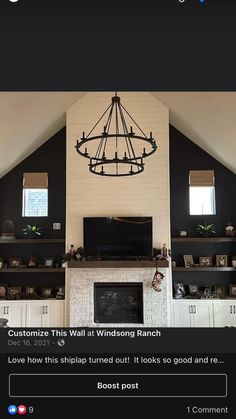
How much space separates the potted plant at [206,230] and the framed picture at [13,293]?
2.82m

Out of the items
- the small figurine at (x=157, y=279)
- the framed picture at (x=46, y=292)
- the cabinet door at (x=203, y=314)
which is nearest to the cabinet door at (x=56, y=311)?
the framed picture at (x=46, y=292)

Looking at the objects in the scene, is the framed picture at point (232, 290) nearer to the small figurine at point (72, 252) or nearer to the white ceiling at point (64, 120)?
the white ceiling at point (64, 120)

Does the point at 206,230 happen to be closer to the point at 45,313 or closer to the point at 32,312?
the point at 45,313

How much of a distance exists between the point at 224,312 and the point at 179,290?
2.26ft

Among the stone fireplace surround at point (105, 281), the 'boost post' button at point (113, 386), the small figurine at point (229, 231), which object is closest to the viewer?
the 'boost post' button at point (113, 386)

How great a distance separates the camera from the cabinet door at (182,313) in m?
5.09

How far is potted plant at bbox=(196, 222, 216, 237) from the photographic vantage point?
542 centimetres

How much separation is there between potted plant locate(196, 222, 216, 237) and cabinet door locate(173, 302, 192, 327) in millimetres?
1066

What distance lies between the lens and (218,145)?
4.70 m

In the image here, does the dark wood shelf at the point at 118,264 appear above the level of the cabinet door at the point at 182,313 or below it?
above

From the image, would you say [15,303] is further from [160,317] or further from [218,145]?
[218,145]

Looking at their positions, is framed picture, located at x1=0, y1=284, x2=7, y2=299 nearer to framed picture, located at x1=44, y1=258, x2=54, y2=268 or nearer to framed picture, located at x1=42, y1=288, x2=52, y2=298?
framed picture, located at x1=42, y1=288, x2=52, y2=298
